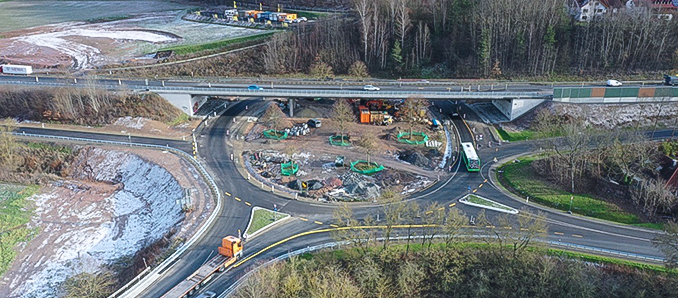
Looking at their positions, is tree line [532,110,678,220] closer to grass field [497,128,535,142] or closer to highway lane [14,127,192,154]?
grass field [497,128,535,142]

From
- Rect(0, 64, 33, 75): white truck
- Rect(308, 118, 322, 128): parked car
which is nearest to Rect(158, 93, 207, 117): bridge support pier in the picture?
Rect(308, 118, 322, 128): parked car

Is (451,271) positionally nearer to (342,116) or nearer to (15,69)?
(342,116)

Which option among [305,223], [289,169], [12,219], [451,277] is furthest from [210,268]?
[12,219]

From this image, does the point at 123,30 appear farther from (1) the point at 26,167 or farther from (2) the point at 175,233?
(2) the point at 175,233

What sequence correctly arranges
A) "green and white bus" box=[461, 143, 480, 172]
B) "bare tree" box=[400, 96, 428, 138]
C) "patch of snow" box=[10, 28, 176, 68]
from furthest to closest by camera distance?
"patch of snow" box=[10, 28, 176, 68] < "bare tree" box=[400, 96, 428, 138] < "green and white bus" box=[461, 143, 480, 172]

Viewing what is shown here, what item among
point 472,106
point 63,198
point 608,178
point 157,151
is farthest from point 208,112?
point 608,178
